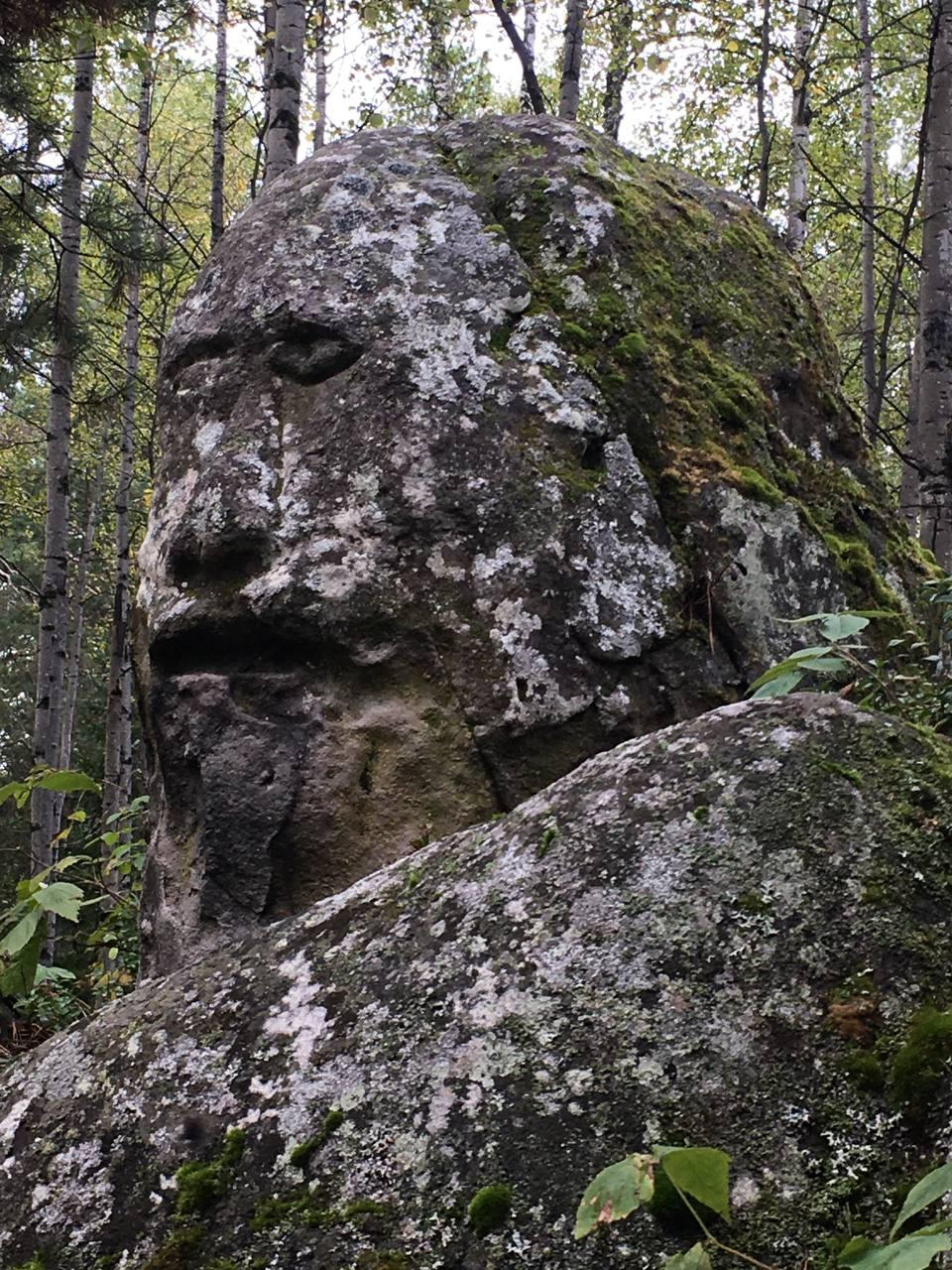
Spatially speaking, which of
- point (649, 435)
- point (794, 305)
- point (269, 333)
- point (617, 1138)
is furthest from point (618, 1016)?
point (794, 305)

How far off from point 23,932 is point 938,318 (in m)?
6.15

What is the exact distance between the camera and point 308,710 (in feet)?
13.2

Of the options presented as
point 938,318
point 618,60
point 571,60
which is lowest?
point 938,318

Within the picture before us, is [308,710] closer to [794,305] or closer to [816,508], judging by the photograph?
[816,508]

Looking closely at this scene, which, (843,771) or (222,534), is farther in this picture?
(222,534)

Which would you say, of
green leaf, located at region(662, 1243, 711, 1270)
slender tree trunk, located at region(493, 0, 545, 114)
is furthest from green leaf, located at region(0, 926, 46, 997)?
slender tree trunk, located at region(493, 0, 545, 114)

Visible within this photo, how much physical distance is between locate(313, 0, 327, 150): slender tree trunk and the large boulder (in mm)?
11081

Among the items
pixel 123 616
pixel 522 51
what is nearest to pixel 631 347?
pixel 522 51

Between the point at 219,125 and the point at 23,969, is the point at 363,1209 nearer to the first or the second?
the point at 23,969

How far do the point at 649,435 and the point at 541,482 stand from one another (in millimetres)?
584

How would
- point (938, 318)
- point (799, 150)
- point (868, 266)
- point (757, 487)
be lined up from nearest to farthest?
1. point (757, 487)
2. point (938, 318)
3. point (799, 150)
4. point (868, 266)

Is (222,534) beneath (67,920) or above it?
above

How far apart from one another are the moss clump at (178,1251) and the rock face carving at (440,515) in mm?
2046

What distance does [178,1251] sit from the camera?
179cm
